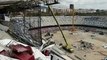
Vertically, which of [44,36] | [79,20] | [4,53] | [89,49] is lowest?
[79,20]

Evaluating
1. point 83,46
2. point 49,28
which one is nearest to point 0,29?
point 83,46

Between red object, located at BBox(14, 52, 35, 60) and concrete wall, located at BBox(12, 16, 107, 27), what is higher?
red object, located at BBox(14, 52, 35, 60)

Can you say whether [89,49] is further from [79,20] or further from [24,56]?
[24,56]

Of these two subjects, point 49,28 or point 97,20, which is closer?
point 49,28

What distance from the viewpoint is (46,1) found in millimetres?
10312

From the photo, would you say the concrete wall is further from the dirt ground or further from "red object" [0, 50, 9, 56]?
"red object" [0, 50, 9, 56]

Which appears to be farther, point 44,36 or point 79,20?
point 79,20

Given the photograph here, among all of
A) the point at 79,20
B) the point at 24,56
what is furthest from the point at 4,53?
the point at 79,20

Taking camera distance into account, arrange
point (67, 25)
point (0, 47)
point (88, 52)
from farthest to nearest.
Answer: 1. point (67, 25)
2. point (88, 52)
3. point (0, 47)

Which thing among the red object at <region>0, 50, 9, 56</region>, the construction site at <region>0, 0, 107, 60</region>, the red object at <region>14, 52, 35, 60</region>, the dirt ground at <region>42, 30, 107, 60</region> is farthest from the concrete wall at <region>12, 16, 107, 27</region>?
the red object at <region>14, 52, 35, 60</region>

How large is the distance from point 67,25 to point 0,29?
17.3 m

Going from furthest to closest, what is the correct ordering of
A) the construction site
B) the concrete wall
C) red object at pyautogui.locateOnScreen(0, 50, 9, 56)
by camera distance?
the concrete wall, the construction site, red object at pyautogui.locateOnScreen(0, 50, 9, 56)

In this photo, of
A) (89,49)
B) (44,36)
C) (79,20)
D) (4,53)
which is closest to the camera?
(4,53)

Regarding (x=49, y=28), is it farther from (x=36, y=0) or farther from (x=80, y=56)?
(x=36, y=0)
